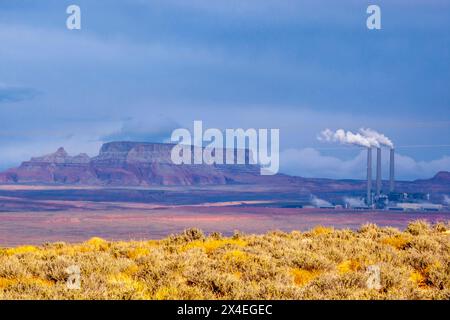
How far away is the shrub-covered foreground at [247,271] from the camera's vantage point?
13.7 metres

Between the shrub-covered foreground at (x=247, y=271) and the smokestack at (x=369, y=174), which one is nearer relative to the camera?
the shrub-covered foreground at (x=247, y=271)

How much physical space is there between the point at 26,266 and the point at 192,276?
5117mm

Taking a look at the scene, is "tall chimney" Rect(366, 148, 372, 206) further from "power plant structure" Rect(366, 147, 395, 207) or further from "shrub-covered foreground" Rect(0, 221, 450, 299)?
"shrub-covered foreground" Rect(0, 221, 450, 299)

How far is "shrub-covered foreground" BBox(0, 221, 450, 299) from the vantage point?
13.7 m

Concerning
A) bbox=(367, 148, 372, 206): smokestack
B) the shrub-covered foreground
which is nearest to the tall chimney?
bbox=(367, 148, 372, 206): smokestack

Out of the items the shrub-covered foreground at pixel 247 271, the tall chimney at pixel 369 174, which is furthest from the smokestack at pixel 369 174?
the shrub-covered foreground at pixel 247 271

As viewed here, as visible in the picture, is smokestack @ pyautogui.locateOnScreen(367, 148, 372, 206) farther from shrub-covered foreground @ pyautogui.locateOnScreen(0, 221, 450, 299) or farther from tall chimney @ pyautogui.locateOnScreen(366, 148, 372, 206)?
shrub-covered foreground @ pyautogui.locateOnScreen(0, 221, 450, 299)

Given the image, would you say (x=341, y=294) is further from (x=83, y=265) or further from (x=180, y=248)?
(x=180, y=248)

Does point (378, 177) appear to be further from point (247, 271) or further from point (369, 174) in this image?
point (247, 271)

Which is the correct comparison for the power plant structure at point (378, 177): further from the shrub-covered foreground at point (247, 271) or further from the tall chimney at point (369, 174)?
the shrub-covered foreground at point (247, 271)

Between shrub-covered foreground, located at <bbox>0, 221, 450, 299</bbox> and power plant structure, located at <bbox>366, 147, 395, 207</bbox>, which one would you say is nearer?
shrub-covered foreground, located at <bbox>0, 221, 450, 299</bbox>

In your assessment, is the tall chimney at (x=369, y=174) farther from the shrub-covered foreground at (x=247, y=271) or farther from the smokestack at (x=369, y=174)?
the shrub-covered foreground at (x=247, y=271)

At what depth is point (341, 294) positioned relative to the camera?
1362 cm
